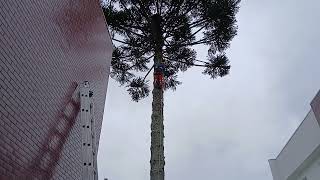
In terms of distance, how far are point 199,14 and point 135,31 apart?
1.94m

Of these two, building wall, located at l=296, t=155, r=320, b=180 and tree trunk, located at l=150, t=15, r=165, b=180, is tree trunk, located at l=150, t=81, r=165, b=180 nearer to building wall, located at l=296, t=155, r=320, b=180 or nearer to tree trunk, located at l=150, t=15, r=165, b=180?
tree trunk, located at l=150, t=15, r=165, b=180

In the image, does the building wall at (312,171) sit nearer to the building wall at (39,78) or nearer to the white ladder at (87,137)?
the building wall at (39,78)

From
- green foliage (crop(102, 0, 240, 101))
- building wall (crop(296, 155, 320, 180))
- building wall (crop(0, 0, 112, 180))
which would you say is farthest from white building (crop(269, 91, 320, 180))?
building wall (crop(0, 0, 112, 180))

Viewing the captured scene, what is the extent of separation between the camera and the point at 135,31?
12977 millimetres

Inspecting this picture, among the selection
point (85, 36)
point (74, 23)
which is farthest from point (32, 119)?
point (85, 36)

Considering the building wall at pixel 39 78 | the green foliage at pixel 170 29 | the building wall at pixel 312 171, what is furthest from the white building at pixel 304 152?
the building wall at pixel 39 78

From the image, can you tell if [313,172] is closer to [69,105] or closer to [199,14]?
[199,14]

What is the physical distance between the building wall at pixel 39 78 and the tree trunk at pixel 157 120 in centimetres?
219

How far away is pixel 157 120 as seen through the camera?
10.7 meters

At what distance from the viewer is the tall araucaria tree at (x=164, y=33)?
12289 mm

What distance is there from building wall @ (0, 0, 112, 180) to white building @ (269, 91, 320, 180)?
863 centimetres

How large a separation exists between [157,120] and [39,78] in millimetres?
4811

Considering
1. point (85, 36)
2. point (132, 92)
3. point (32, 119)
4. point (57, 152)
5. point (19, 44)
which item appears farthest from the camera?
point (132, 92)

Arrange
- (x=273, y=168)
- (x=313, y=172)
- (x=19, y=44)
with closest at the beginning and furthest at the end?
(x=19, y=44) → (x=313, y=172) → (x=273, y=168)
